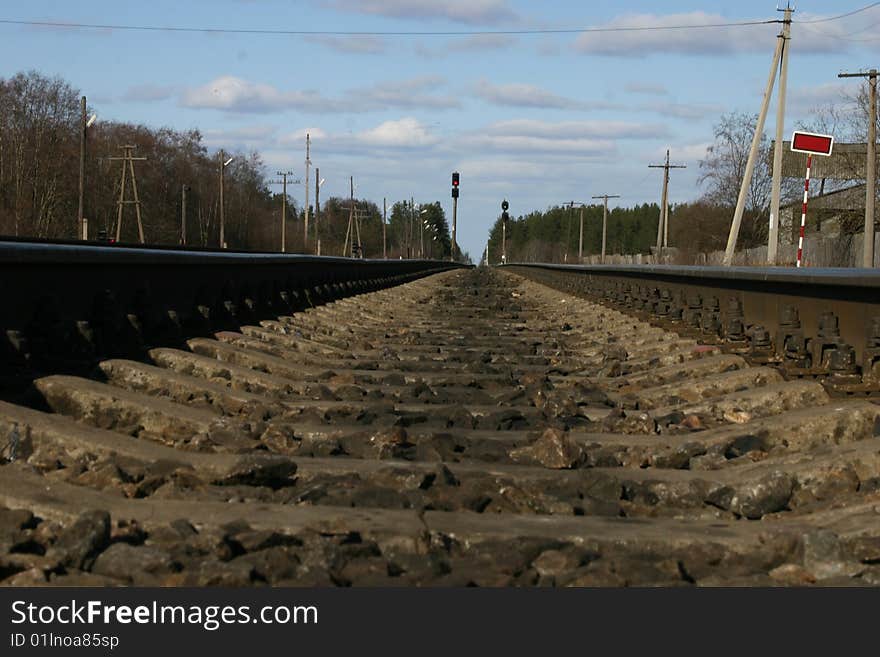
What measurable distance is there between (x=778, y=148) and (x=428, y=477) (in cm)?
2915

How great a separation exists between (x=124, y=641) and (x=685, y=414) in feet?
12.5

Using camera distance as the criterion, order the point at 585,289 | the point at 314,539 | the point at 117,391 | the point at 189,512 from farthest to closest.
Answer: the point at 585,289
the point at 117,391
the point at 189,512
the point at 314,539

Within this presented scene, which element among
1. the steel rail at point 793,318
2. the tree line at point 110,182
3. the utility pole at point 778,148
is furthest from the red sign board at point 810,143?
the tree line at point 110,182

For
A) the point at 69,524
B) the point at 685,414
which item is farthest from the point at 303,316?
the point at 69,524

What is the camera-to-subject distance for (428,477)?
4.21 m

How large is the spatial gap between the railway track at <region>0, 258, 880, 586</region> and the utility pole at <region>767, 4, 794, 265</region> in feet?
75.0

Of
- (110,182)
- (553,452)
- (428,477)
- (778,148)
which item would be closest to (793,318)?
(553,452)

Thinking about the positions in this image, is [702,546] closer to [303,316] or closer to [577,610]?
[577,610]

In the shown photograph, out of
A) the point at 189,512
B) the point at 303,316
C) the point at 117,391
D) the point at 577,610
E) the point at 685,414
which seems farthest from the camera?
the point at 303,316

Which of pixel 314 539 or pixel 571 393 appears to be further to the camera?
pixel 571 393

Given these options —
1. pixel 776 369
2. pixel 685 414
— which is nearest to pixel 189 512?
pixel 685 414

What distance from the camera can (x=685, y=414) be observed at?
594 cm

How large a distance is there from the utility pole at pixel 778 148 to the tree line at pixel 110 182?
33.9m

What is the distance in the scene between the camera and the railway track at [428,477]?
3.21m
